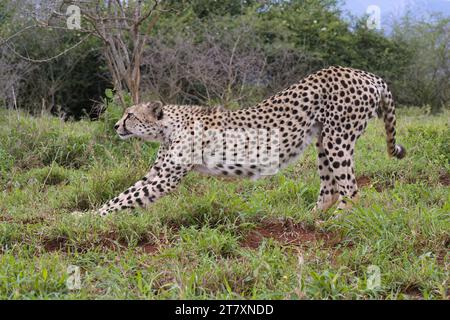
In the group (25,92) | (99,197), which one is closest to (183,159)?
(99,197)

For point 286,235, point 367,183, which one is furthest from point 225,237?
point 367,183

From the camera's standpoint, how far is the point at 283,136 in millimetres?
4992

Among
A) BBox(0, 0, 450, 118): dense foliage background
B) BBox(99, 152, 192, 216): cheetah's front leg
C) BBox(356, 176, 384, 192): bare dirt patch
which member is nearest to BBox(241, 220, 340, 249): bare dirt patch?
BBox(99, 152, 192, 216): cheetah's front leg

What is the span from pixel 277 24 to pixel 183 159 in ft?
31.9

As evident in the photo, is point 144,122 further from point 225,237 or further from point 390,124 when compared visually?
point 390,124

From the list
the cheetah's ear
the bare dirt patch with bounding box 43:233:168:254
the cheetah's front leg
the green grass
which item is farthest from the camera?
the cheetah's ear

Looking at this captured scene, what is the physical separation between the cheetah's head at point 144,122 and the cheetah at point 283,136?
222 millimetres

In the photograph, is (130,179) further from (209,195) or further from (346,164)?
(346,164)

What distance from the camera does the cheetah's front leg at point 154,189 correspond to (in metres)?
4.86

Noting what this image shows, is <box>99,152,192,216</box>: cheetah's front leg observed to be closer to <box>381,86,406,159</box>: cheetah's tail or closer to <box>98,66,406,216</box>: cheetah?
<box>98,66,406,216</box>: cheetah

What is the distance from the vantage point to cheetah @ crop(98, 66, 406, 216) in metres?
4.98

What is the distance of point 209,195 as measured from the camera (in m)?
4.62

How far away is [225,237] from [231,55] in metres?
8.91

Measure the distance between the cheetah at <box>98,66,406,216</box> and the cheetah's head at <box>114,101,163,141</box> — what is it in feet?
0.73
